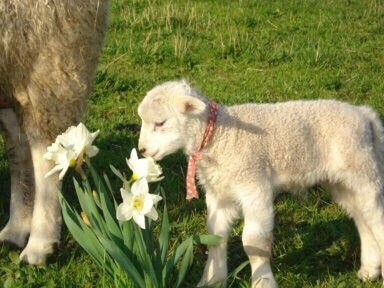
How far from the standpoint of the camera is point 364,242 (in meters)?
3.88

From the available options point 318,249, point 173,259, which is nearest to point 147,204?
point 173,259

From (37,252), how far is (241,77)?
3925 mm

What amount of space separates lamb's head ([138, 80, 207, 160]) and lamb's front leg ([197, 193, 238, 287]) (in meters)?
0.48

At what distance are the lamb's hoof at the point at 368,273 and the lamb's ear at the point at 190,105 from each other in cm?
139

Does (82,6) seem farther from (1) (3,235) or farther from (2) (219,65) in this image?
(2) (219,65)

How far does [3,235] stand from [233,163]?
158 centimetres

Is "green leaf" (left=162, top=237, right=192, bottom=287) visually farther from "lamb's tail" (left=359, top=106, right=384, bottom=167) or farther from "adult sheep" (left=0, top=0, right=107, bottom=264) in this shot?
"lamb's tail" (left=359, top=106, right=384, bottom=167)

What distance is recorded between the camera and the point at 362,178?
362 centimetres

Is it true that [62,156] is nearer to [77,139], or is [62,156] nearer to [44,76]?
[77,139]

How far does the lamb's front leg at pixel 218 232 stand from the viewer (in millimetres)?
3646

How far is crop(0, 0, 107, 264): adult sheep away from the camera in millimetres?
3549

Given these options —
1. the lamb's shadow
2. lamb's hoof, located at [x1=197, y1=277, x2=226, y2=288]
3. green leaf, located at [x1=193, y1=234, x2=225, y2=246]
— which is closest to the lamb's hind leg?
the lamb's shadow

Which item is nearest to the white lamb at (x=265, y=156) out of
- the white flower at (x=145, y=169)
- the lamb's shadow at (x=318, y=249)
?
the lamb's shadow at (x=318, y=249)

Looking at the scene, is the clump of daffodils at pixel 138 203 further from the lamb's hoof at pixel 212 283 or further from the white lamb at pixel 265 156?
the lamb's hoof at pixel 212 283
